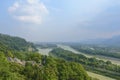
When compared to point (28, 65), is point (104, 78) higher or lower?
lower

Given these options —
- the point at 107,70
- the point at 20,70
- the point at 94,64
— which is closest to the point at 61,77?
the point at 20,70

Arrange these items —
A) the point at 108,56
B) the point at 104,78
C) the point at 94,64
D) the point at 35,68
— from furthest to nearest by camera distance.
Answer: the point at 108,56 → the point at 94,64 → the point at 104,78 → the point at 35,68

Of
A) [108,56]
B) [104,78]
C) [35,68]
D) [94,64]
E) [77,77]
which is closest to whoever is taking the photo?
[35,68]

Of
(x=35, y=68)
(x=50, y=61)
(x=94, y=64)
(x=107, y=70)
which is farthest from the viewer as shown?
(x=94, y=64)

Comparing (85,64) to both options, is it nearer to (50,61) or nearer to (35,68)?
(50,61)

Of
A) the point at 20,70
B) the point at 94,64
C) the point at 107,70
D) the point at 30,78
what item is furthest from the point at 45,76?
the point at 94,64

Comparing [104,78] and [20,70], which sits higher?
[20,70]

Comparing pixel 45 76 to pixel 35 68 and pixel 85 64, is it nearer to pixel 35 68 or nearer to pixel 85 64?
pixel 35 68

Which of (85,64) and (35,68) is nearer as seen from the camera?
(35,68)

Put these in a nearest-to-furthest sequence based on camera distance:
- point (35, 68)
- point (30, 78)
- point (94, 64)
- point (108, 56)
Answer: point (30, 78) < point (35, 68) < point (94, 64) < point (108, 56)
